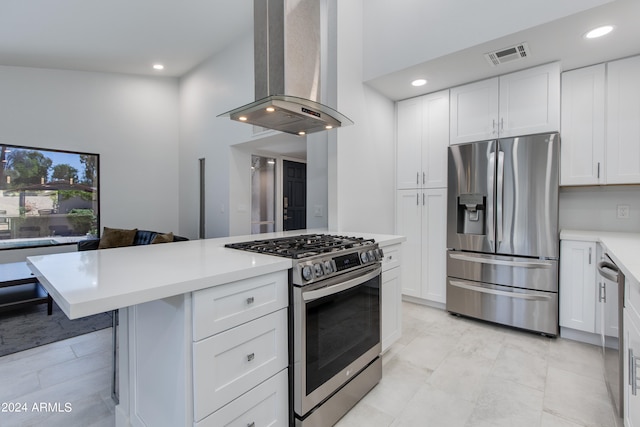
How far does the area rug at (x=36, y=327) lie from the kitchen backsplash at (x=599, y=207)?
4.64 meters

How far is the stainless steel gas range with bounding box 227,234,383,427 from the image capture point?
145 cm

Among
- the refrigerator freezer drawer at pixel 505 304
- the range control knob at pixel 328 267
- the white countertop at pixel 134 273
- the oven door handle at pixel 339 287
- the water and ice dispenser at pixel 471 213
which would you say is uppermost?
the water and ice dispenser at pixel 471 213

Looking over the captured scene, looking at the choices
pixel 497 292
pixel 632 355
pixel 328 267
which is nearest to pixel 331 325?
pixel 328 267

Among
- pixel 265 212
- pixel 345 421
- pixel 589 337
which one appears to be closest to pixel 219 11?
pixel 265 212

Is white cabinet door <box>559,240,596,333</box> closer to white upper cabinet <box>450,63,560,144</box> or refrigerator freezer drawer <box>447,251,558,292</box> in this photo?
refrigerator freezer drawer <box>447,251,558,292</box>

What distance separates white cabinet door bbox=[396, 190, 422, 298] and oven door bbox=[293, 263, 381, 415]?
159cm

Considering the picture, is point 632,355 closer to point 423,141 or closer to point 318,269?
point 318,269

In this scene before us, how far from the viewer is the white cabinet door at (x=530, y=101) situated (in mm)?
2600

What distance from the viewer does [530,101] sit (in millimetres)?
2707

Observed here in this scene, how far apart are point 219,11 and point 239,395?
417 centimetres

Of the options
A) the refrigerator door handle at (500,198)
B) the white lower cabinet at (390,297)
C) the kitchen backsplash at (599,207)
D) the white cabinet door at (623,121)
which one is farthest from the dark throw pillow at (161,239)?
the white cabinet door at (623,121)

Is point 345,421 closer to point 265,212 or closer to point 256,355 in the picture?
point 256,355

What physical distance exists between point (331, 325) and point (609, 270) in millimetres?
1559

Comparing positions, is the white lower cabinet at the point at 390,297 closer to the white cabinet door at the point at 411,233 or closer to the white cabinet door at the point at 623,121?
the white cabinet door at the point at 411,233
